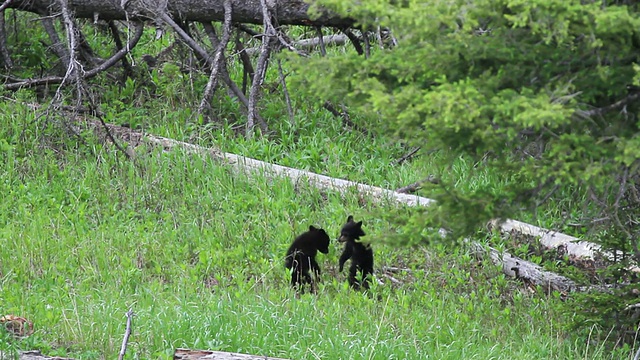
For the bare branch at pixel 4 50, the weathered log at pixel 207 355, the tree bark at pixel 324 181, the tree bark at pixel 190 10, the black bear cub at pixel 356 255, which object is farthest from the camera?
the bare branch at pixel 4 50

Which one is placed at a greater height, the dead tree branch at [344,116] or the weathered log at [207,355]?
the dead tree branch at [344,116]

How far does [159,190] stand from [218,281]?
2.19 metres

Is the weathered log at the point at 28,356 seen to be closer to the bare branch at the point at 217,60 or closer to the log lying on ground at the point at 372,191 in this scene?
the log lying on ground at the point at 372,191

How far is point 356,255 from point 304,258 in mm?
477

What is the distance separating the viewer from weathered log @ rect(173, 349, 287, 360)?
613cm

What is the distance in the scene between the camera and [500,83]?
4.56 m

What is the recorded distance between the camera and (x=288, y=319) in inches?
287

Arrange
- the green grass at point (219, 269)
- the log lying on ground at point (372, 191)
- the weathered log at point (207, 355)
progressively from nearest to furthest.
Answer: the weathered log at point (207, 355) < the green grass at point (219, 269) < the log lying on ground at point (372, 191)

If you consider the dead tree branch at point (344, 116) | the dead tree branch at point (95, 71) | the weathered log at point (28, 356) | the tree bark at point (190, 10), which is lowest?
the weathered log at point (28, 356)

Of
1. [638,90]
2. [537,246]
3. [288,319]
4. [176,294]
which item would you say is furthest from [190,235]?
[638,90]

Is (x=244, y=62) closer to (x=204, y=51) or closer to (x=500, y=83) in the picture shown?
(x=204, y=51)

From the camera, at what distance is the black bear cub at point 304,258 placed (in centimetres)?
869

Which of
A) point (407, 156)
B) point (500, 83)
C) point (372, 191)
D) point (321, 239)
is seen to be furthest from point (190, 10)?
point (500, 83)

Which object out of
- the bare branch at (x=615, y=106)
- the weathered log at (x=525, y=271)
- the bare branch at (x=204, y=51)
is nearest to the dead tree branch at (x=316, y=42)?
the bare branch at (x=204, y=51)
